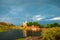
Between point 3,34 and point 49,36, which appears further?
point 3,34

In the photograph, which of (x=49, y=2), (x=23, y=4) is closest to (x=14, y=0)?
(x=23, y=4)

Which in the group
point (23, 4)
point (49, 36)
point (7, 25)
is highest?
point (23, 4)

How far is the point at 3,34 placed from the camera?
5.02 m

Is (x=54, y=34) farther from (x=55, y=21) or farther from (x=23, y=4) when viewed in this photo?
(x=23, y=4)

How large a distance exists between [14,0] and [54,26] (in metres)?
1.44

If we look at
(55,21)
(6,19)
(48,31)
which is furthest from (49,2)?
(6,19)

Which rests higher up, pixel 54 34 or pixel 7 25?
pixel 7 25

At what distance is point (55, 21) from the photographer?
5.04 meters

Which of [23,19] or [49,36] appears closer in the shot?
[49,36]

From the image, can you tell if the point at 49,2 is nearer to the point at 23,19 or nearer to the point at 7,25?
the point at 23,19

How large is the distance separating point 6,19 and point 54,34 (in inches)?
59.4

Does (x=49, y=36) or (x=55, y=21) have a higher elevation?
(x=55, y=21)

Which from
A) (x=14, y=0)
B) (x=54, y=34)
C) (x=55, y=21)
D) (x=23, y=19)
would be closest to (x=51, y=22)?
(x=55, y=21)

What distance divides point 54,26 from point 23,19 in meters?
0.95
